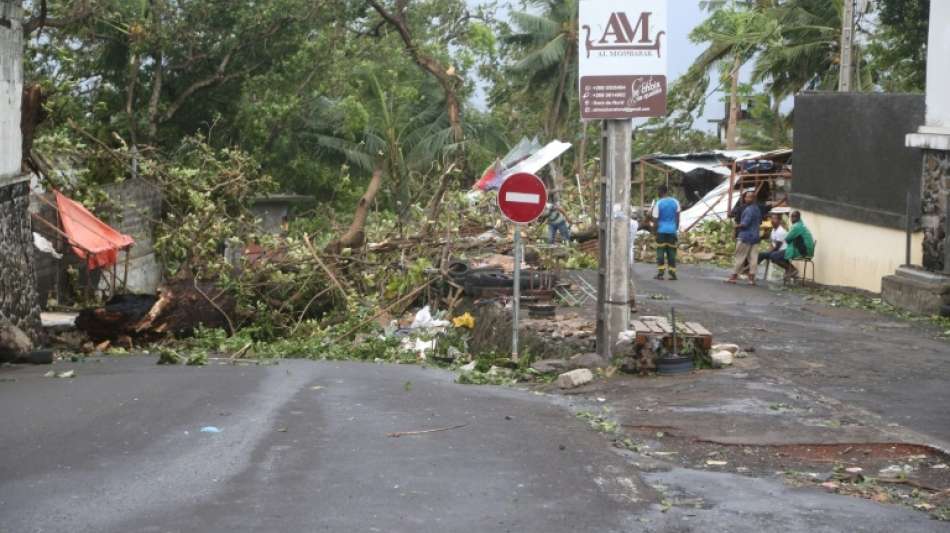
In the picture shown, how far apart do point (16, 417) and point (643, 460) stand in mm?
5110

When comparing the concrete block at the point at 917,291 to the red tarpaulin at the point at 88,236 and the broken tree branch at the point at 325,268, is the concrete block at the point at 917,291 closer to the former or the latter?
the broken tree branch at the point at 325,268

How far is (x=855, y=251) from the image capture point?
73.7ft

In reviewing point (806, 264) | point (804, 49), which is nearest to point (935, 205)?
point (806, 264)

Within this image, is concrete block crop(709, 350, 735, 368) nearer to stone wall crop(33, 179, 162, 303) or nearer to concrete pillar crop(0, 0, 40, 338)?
concrete pillar crop(0, 0, 40, 338)

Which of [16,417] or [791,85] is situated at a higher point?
[791,85]

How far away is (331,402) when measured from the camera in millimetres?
11336

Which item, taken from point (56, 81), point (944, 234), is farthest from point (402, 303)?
point (56, 81)

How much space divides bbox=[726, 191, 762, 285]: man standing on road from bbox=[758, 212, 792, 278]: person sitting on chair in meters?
0.26

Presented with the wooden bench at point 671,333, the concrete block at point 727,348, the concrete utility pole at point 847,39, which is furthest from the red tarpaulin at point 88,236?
the concrete utility pole at point 847,39

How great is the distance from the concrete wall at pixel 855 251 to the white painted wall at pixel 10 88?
45.6ft

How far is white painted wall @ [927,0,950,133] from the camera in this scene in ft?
59.4

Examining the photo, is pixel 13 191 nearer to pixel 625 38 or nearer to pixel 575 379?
pixel 575 379

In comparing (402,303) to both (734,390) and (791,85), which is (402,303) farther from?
(791,85)

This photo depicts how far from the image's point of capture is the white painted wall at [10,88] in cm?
1577
